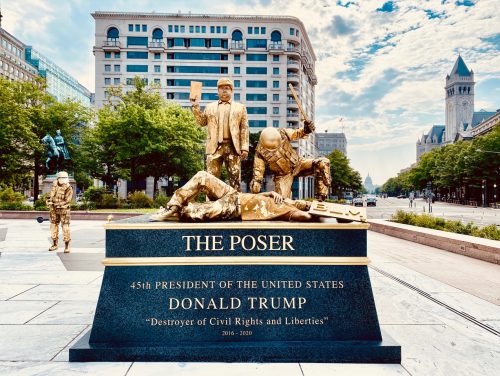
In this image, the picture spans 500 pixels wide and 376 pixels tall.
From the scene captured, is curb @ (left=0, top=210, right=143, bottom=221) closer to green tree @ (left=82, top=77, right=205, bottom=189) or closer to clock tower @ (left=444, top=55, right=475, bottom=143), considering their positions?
green tree @ (left=82, top=77, right=205, bottom=189)

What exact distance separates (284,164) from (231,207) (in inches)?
70.7

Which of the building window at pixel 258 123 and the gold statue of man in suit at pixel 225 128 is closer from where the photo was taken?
the gold statue of man in suit at pixel 225 128

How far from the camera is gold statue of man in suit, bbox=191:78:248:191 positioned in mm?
6789

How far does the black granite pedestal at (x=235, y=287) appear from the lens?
154 inches

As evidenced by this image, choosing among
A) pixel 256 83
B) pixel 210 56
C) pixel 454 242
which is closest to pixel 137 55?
pixel 210 56

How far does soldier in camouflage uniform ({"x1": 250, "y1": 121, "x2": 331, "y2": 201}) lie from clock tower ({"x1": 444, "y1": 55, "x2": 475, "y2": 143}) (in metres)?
152

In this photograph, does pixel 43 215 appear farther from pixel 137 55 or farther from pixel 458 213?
pixel 137 55

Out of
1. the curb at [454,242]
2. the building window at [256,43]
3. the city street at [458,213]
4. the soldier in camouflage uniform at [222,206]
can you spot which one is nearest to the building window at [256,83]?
the building window at [256,43]

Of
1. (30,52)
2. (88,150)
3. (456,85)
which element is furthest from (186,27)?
(456,85)

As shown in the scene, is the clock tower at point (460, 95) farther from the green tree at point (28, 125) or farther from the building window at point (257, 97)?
the green tree at point (28, 125)

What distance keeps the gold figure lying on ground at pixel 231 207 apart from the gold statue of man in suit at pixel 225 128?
2.27 meters

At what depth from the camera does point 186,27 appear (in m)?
62.5

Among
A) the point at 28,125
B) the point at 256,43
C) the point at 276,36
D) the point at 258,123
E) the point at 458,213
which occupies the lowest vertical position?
the point at 458,213

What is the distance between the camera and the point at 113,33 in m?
61.4
